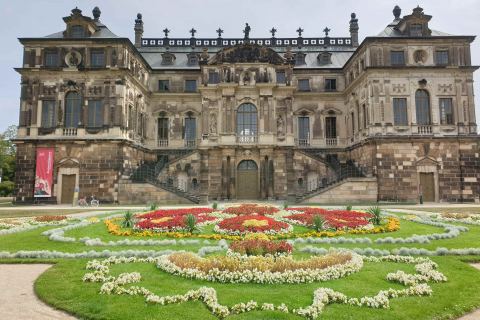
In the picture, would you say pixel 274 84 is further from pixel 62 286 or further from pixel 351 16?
pixel 62 286

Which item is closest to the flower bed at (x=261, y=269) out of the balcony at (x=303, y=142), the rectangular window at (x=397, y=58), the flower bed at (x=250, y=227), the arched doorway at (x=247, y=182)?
the flower bed at (x=250, y=227)

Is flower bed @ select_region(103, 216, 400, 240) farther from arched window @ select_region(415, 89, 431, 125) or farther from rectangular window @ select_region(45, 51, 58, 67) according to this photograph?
rectangular window @ select_region(45, 51, 58, 67)

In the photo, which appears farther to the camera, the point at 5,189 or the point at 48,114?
the point at 5,189

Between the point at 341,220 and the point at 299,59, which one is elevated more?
the point at 299,59

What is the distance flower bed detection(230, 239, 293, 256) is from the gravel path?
218 inches

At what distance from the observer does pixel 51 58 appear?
127 feet

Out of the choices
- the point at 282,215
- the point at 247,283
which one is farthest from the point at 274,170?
the point at 247,283

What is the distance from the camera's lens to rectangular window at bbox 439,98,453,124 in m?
38.3

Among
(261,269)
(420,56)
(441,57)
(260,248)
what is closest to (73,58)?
(260,248)

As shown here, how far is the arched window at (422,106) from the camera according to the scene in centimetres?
3838

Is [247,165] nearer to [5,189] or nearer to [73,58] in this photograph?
[73,58]

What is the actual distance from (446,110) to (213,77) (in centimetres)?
2769

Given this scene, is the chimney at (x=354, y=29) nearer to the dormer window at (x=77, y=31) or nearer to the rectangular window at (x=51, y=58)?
the dormer window at (x=77, y=31)

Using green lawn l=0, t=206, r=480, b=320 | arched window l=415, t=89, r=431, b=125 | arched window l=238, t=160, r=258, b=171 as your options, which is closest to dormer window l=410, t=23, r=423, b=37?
arched window l=415, t=89, r=431, b=125
